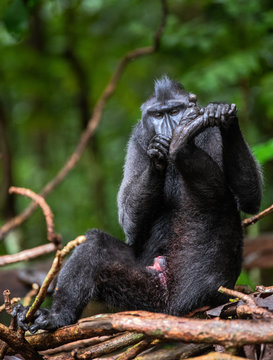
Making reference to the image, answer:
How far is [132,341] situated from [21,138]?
1115 centimetres

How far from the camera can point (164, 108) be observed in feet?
13.3

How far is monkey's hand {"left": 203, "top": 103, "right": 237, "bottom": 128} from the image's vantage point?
342 cm

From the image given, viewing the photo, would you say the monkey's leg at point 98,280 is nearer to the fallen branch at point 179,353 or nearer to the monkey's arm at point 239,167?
the fallen branch at point 179,353

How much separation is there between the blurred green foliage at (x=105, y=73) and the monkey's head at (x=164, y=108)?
3.52 ft

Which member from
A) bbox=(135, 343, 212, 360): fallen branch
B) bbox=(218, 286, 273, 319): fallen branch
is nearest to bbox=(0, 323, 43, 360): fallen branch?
bbox=(135, 343, 212, 360): fallen branch

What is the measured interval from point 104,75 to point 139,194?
245 inches

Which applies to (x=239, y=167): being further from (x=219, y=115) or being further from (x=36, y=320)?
(x=36, y=320)

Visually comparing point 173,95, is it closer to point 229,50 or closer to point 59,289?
point 59,289

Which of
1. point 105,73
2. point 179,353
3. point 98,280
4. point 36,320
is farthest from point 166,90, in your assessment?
point 105,73

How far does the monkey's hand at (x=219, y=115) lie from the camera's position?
3.42 meters

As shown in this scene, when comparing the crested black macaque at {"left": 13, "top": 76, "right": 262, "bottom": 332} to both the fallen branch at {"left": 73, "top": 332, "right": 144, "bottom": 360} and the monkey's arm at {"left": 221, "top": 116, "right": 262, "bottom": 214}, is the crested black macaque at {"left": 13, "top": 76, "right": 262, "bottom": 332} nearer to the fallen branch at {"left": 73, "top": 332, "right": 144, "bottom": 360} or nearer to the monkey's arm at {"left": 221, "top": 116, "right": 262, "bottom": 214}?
the monkey's arm at {"left": 221, "top": 116, "right": 262, "bottom": 214}

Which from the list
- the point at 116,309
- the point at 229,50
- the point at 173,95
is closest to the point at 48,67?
the point at 229,50

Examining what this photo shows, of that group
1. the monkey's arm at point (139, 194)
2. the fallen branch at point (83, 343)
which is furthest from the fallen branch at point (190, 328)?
the monkey's arm at point (139, 194)

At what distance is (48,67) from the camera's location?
Result: 854cm
